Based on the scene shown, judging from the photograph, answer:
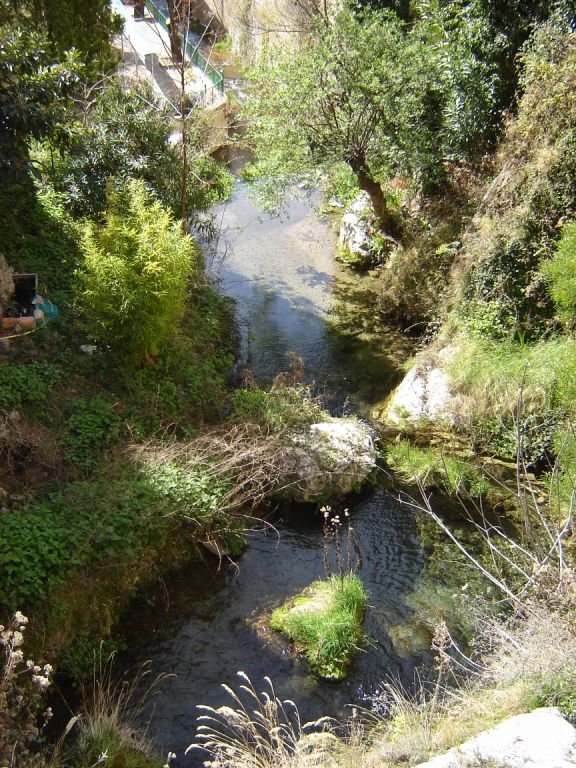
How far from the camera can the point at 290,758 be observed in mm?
4738

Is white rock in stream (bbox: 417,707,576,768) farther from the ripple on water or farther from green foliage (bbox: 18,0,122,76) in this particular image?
green foliage (bbox: 18,0,122,76)

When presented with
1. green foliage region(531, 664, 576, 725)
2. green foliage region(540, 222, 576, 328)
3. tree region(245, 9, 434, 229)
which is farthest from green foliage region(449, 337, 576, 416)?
green foliage region(531, 664, 576, 725)

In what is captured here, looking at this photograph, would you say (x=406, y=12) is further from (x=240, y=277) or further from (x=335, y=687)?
(x=335, y=687)

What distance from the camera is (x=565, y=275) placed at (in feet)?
29.0

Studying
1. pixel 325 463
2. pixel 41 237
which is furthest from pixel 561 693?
pixel 41 237

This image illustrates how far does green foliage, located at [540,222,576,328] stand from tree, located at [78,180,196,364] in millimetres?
5357

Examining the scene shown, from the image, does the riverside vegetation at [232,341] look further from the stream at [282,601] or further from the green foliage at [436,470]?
the stream at [282,601]

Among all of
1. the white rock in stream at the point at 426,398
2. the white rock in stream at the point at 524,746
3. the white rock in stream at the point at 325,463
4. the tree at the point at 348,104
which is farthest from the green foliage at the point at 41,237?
the white rock in stream at the point at 524,746

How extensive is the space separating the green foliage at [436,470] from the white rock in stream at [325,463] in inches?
21.4

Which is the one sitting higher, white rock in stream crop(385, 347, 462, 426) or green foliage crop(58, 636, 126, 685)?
white rock in stream crop(385, 347, 462, 426)

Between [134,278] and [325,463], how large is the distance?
353 cm

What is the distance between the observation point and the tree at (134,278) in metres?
7.57

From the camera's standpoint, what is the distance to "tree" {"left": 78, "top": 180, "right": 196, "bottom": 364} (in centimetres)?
757

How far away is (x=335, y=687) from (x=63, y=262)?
7.26 m
